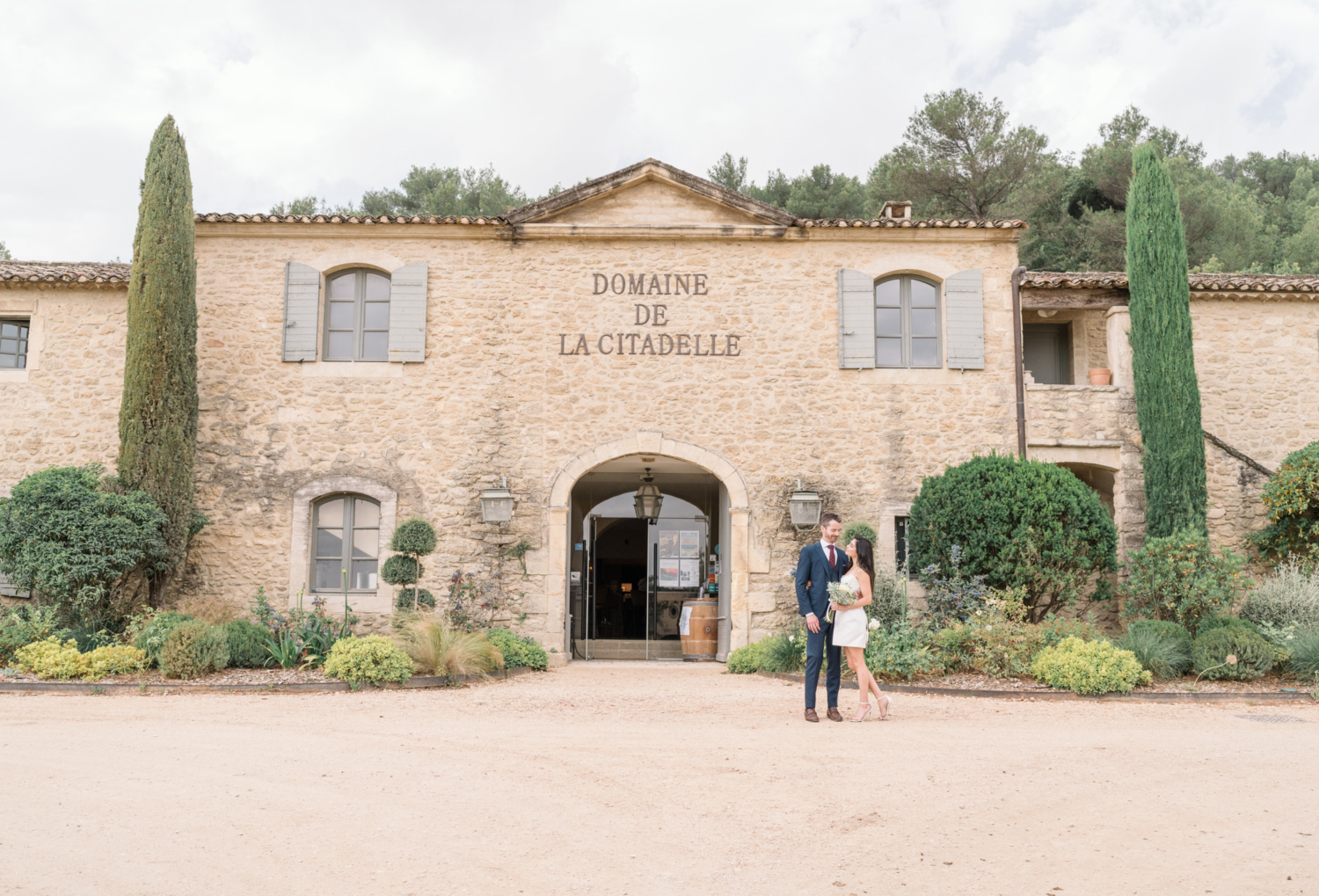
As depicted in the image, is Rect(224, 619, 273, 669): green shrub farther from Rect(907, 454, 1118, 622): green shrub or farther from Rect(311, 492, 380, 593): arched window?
Rect(907, 454, 1118, 622): green shrub

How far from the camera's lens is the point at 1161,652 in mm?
8961

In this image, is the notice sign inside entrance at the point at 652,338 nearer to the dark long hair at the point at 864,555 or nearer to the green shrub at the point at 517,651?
the green shrub at the point at 517,651

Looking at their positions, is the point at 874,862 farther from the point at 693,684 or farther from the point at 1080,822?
the point at 693,684

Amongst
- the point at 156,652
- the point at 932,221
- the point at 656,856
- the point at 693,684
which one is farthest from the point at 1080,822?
the point at 932,221

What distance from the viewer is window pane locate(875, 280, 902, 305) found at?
39.1ft

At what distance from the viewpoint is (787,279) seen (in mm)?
11742

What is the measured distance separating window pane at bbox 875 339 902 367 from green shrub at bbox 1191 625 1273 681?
4.45m

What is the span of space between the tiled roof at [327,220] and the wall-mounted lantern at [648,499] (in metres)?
3.92

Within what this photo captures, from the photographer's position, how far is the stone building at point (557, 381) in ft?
37.1

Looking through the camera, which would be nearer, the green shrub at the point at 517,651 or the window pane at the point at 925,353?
the green shrub at the point at 517,651

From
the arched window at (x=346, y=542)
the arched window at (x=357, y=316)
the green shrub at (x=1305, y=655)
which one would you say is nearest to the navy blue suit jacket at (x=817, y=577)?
the green shrub at (x=1305, y=655)

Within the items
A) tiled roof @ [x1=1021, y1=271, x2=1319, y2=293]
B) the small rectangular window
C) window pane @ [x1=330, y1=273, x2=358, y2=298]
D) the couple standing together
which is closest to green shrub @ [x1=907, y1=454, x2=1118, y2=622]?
tiled roof @ [x1=1021, y1=271, x2=1319, y2=293]

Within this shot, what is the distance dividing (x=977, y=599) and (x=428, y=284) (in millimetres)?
7083

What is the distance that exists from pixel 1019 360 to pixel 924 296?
1342 mm
